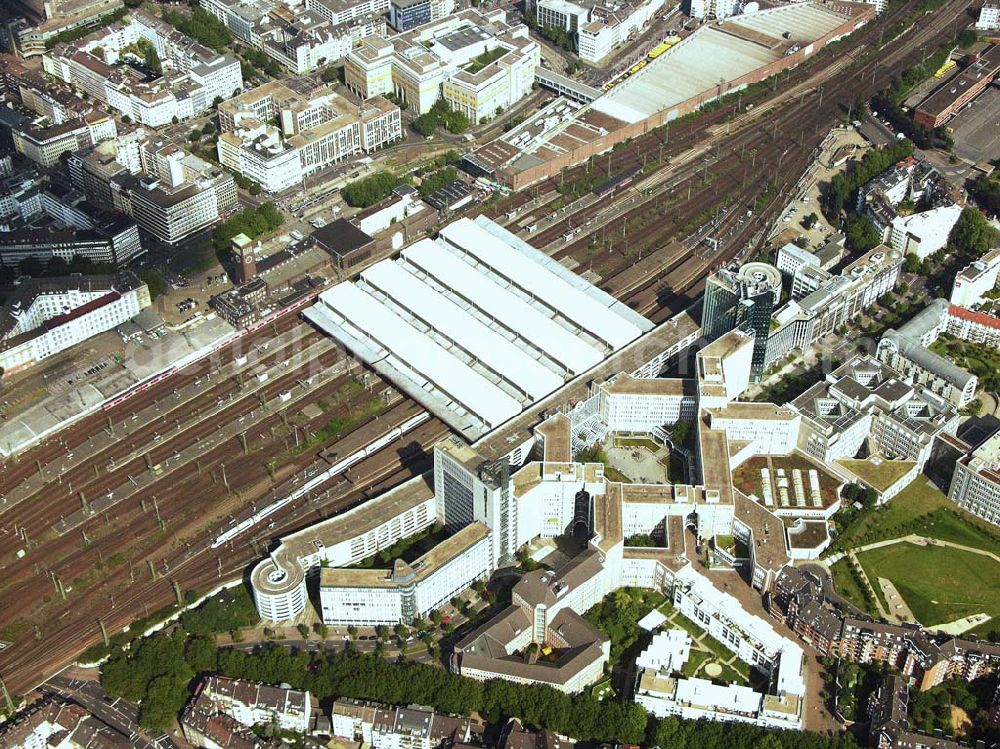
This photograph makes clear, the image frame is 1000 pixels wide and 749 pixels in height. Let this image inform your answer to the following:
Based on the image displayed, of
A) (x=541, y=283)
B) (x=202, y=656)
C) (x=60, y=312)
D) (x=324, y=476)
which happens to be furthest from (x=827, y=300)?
(x=60, y=312)

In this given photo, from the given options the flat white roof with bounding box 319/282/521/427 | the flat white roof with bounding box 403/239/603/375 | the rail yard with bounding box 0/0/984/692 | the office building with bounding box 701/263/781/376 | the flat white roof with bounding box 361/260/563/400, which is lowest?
the rail yard with bounding box 0/0/984/692

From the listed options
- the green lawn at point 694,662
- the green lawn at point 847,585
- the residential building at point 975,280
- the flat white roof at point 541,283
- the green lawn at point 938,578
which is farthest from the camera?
the residential building at point 975,280

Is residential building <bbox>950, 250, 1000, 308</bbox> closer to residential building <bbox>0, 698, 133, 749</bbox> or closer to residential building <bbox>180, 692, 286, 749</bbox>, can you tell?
residential building <bbox>180, 692, 286, 749</bbox>

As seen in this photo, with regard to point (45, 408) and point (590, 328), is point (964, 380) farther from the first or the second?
point (45, 408)

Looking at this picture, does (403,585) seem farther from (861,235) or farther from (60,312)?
(861,235)

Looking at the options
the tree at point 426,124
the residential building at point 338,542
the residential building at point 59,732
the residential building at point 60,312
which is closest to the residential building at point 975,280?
the residential building at point 338,542

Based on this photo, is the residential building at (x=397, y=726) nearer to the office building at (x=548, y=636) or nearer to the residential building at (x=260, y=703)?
the residential building at (x=260, y=703)

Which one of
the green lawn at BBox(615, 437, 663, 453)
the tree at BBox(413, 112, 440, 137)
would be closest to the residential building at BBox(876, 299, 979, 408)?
the green lawn at BBox(615, 437, 663, 453)
